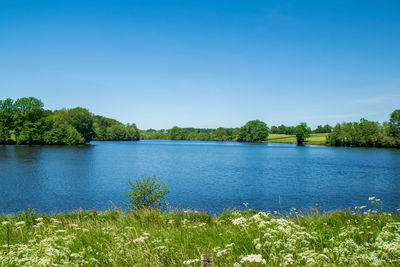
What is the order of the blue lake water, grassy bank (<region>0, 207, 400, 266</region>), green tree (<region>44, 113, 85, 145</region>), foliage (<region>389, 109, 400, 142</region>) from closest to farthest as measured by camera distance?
grassy bank (<region>0, 207, 400, 266</region>) → the blue lake water → green tree (<region>44, 113, 85, 145</region>) → foliage (<region>389, 109, 400, 142</region>)

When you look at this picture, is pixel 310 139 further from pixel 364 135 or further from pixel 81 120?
pixel 81 120

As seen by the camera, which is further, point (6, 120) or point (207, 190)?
point (6, 120)

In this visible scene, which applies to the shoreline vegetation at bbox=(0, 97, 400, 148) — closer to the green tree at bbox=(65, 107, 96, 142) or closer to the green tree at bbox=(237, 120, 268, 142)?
the green tree at bbox=(65, 107, 96, 142)

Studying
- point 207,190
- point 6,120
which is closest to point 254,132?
point 6,120

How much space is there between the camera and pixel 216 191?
26.1m

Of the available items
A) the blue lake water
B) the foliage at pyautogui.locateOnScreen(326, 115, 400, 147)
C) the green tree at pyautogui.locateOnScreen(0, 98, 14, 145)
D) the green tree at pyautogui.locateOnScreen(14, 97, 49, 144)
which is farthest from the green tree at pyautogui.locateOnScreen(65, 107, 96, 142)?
Result: the foliage at pyautogui.locateOnScreen(326, 115, 400, 147)

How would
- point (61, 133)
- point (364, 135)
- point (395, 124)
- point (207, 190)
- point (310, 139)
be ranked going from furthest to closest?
point (310, 139) < point (364, 135) < point (395, 124) < point (61, 133) < point (207, 190)

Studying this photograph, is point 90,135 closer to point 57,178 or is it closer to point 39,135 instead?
point 39,135

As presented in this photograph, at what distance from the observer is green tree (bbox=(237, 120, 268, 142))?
574ft

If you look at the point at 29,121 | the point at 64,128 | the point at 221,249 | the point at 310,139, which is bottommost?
the point at 221,249

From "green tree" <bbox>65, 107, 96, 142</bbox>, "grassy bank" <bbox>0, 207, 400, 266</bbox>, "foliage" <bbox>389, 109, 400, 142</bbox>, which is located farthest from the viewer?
"green tree" <bbox>65, 107, 96, 142</bbox>

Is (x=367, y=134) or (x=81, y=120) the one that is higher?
(x=81, y=120)

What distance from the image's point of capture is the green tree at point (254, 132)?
574ft

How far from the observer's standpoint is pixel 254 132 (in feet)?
588
